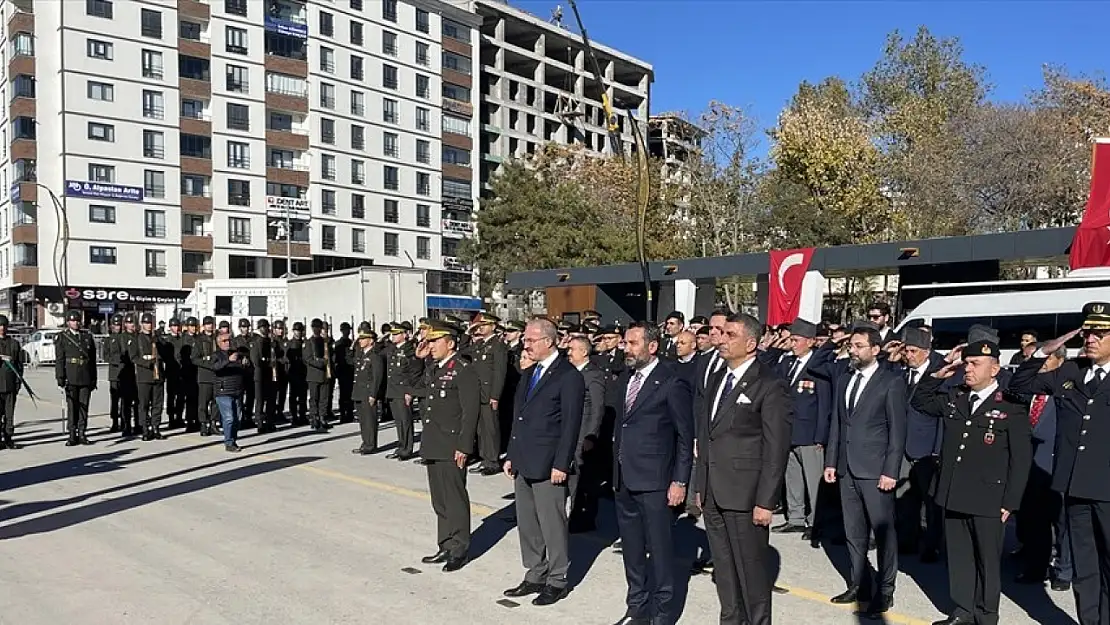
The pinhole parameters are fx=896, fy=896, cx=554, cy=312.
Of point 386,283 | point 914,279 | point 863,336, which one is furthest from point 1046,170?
point 863,336

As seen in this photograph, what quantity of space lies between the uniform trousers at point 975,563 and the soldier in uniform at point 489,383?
5.73m

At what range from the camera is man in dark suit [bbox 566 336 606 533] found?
6818 millimetres

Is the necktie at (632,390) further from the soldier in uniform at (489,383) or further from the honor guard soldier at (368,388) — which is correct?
the honor guard soldier at (368,388)

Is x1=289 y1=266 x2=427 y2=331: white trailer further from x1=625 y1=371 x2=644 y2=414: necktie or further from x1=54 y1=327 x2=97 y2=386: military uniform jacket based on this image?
x1=625 y1=371 x2=644 y2=414: necktie

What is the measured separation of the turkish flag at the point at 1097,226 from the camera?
52.7 ft

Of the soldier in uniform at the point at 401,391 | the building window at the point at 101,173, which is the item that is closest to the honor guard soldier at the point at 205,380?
the soldier in uniform at the point at 401,391

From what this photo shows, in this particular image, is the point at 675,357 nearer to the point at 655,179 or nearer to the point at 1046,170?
the point at 1046,170

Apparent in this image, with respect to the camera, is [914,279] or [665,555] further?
[914,279]

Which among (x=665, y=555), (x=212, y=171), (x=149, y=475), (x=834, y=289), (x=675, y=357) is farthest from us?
(x=212, y=171)

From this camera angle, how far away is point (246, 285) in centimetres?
3300

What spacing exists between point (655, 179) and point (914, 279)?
18.4 metres

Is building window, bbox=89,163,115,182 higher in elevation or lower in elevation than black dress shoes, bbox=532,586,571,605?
higher

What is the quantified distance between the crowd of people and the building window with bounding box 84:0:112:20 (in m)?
54.1

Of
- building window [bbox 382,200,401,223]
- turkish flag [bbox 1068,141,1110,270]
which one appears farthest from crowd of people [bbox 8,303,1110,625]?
building window [bbox 382,200,401,223]
